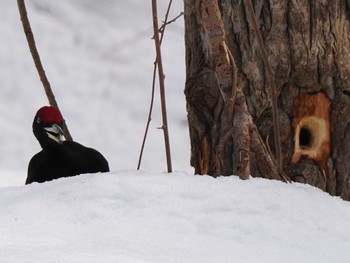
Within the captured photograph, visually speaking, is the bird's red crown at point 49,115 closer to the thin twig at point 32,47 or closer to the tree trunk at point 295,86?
the thin twig at point 32,47

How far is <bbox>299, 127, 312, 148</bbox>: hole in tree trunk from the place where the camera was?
2.67 m

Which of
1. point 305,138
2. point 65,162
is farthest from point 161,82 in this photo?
point 65,162

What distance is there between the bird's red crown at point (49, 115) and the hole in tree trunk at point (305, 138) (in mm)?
1086

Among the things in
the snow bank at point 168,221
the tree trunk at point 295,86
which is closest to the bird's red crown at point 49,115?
the tree trunk at point 295,86

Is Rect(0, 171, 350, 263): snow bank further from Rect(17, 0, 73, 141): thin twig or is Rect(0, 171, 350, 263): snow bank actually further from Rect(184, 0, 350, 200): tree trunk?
Rect(17, 0, 73, 141): thin twig

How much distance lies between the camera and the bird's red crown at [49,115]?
9.98 ft

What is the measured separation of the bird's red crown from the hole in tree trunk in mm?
1086

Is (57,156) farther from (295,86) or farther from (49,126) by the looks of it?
(295,86)

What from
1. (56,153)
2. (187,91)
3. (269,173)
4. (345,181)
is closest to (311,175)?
(345,181)

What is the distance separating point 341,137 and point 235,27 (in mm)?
600

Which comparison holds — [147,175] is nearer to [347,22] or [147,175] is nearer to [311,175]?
[311,175]

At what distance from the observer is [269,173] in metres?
2.34

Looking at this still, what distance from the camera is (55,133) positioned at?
307cm

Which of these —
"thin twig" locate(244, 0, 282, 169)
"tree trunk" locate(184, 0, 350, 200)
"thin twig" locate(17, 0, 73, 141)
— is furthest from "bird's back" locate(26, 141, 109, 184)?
"thin twig" locate(244, 0, 282, 169)
